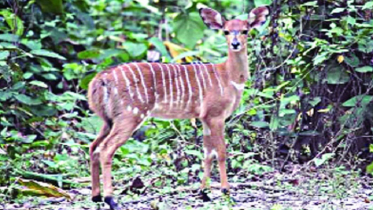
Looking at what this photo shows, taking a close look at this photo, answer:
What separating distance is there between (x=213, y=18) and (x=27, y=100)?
2132 millimetres

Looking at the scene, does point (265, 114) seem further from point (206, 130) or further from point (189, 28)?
point (189, 28)

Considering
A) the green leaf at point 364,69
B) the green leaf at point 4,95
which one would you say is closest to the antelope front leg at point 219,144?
the green leaf at point 364,69

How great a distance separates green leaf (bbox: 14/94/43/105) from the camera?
7010 mm

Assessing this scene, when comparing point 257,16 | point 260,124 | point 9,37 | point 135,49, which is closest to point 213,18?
point 257,16

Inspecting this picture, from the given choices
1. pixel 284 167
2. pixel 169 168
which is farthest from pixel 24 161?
pixel 284 167

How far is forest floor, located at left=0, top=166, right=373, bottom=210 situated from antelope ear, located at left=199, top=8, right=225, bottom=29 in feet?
4.03

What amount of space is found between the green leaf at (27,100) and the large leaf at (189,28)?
6.38 ft

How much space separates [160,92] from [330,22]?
2036 mm

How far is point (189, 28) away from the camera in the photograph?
8.79 m

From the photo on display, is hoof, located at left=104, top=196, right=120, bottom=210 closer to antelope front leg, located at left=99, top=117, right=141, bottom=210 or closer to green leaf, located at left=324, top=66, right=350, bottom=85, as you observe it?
antelope front leg, located at left=99, top=117, right=141, bottom=210

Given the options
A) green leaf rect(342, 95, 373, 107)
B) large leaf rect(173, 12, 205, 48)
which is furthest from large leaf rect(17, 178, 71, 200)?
large leaf rect(173, 12, 205, 48)

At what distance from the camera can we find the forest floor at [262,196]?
17.3 feet

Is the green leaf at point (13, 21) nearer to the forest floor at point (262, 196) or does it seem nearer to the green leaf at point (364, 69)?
the forest floor at point (262, 196)

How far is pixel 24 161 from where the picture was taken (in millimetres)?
6578
